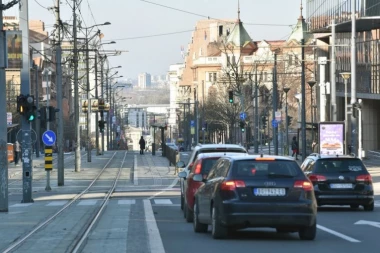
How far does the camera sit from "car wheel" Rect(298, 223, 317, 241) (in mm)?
16781

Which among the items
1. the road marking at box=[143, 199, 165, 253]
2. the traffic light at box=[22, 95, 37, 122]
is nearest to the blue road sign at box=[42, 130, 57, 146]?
the traffic light at box=[22, 95, 37, 122]

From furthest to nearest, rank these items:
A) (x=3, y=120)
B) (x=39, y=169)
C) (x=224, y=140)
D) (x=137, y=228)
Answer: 1. (x=224, y=140)
2. (x=39, y=169)
3. (x=3, y=120)
4. (x=137, y=228)

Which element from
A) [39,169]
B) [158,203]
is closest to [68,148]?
[39,169]

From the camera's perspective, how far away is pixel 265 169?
16.8 m

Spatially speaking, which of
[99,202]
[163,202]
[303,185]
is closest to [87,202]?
[99,202]

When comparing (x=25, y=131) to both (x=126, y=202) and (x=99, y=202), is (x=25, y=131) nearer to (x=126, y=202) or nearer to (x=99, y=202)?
(x=99, y=202)

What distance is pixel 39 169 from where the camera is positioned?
202 feet

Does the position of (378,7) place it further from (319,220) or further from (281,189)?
(281,189)

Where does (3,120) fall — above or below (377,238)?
above

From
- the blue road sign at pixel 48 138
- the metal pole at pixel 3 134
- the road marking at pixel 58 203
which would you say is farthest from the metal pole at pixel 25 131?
the blue road sign at pixel 48 138

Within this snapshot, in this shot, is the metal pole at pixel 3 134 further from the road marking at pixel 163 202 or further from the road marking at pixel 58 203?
the road marking at pixel 163 202

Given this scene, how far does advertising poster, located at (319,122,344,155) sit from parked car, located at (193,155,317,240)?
24529 mm

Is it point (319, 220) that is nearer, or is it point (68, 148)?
point (319, 220)

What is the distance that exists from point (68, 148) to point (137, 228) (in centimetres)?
10166
